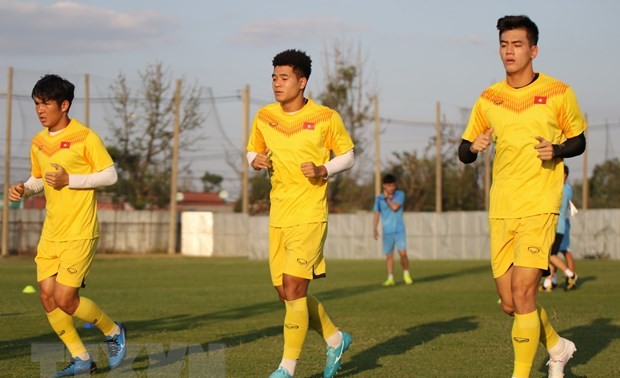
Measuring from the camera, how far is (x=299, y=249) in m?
8.05

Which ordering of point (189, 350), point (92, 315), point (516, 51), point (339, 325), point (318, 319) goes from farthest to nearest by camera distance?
point (339, 325)
point (189, 350)
point (92, 315)
point (318, 319)
point (516, 51)

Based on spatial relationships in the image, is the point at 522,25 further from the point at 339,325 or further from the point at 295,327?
the point at 339,325

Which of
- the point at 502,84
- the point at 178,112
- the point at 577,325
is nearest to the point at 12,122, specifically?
the point at 178,112

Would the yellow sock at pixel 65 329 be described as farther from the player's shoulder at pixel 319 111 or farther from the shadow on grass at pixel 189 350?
the player's shoulder at pixel 319 111

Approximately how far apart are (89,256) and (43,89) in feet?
4.67

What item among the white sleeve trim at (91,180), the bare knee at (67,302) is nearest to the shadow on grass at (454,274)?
the bare knee at (67,302)

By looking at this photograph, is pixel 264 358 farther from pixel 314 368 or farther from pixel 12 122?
pixel 12 122

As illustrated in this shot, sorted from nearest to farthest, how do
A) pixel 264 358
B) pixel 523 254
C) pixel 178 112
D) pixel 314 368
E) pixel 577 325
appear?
pixel 523 254, pixel 314 368, pixel 264 358, pixel 577 325, pixel 178 112

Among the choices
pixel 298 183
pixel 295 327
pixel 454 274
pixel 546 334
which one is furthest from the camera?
pixel 454 274

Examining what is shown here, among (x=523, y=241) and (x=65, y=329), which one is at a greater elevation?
A: (x=523, y=241)

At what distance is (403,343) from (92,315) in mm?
3293

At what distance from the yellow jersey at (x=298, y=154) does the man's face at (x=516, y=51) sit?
150 centimetres

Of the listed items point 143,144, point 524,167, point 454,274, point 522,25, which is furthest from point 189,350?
point 143,144

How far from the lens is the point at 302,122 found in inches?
324
